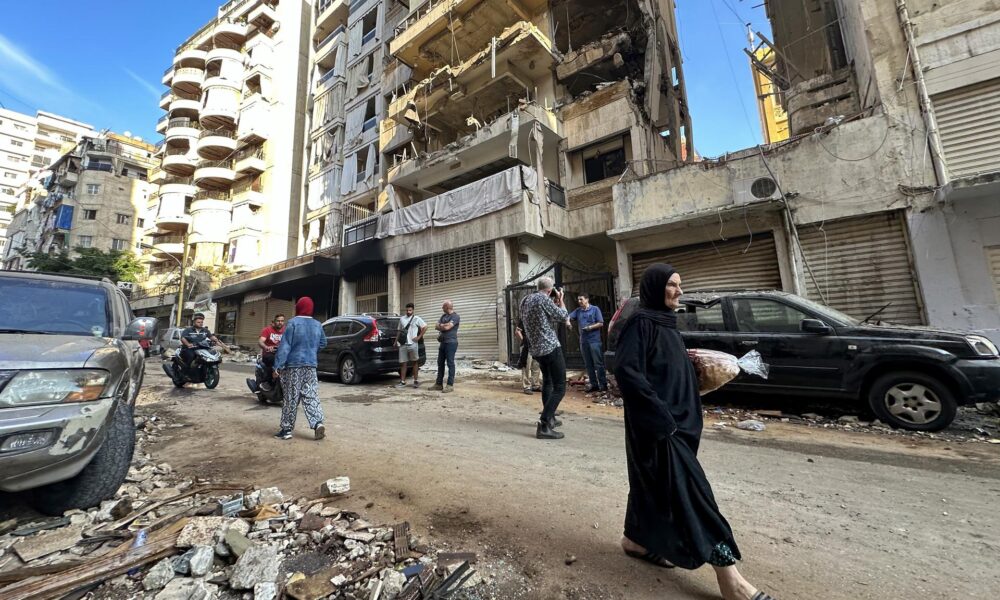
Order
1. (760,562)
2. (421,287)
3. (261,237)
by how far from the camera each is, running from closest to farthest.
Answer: (760,562) < (421,287) < (261,237)

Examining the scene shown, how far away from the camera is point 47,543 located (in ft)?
7.29

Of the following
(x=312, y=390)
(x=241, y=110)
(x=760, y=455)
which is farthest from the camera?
(x=241, y=110)

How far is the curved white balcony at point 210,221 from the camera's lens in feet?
99.0

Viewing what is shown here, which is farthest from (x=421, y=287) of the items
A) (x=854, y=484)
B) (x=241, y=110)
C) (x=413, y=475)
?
(x=241, y=110)

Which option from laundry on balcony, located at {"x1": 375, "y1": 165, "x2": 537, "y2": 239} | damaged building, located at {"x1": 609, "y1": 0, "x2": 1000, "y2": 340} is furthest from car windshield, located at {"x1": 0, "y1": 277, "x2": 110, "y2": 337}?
damaged building, located at {"x1": 609, "y1": 0, "x2": 1000, "y2": 340}

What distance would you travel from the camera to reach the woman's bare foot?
1603mm

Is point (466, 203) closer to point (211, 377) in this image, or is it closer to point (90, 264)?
point (211, 377)

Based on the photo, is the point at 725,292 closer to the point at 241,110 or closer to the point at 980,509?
the point at 980,509

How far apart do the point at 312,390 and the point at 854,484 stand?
527cm

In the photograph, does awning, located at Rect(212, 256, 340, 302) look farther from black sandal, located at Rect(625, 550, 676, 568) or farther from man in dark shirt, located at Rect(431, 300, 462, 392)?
black sandal, located at Rect(625, 550, 676, 568)

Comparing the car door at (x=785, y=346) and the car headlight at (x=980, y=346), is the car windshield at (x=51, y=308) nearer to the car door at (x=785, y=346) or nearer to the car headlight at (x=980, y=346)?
the car door at (x=785, y=346)

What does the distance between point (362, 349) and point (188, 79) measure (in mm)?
43458

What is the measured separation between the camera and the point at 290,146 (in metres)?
31.0

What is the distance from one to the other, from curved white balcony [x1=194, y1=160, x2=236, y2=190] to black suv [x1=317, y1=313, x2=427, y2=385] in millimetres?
29908
